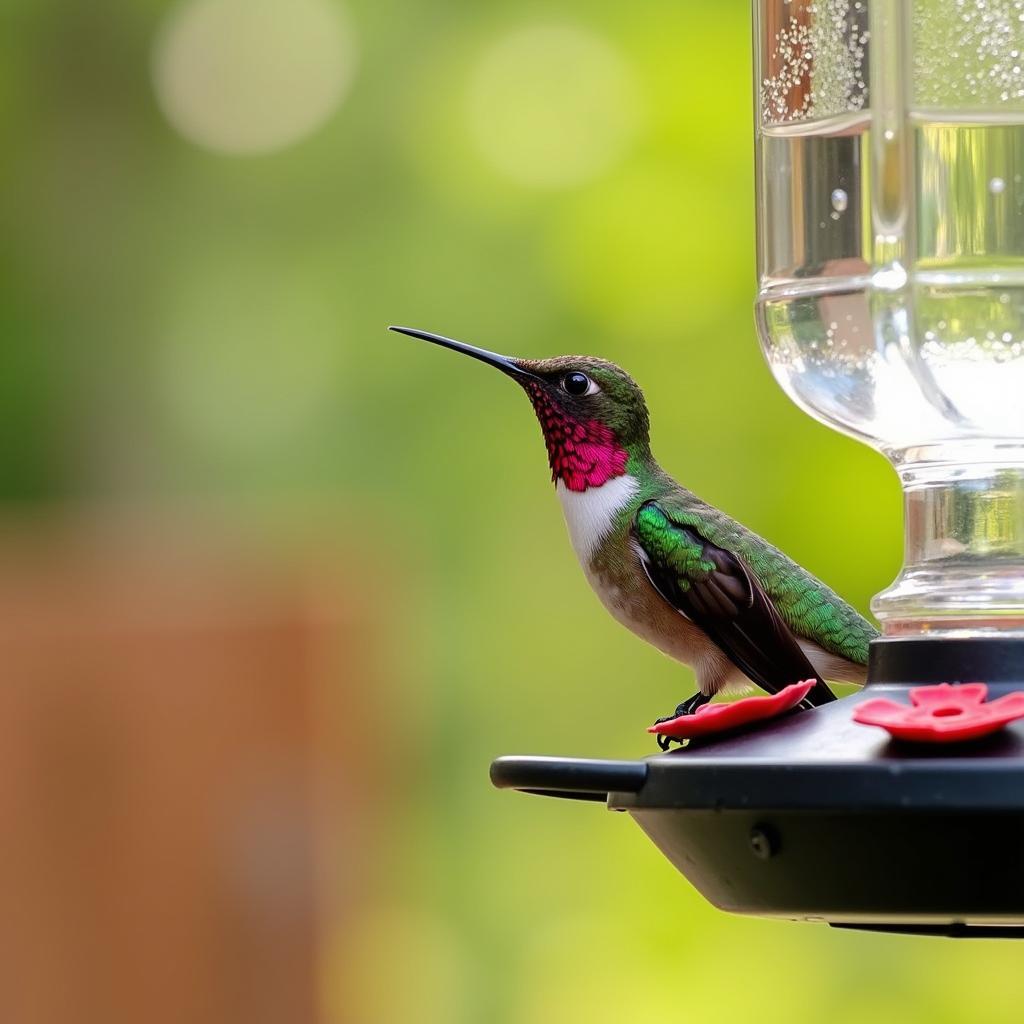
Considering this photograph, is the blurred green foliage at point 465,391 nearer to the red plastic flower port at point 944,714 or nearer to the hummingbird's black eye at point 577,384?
the hummingbird's black eye at point 577,384

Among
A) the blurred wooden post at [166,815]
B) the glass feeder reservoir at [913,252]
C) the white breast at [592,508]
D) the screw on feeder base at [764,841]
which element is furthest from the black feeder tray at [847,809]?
the blurred wooden post at [166,815]

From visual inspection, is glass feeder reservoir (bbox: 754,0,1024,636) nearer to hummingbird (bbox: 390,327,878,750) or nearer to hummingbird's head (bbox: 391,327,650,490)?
hummingbird (bbox: 390,327,878,750)

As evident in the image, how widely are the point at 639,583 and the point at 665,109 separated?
18.3 ft

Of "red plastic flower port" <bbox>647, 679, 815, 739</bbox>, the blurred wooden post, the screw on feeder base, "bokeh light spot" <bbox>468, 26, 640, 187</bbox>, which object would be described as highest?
"bokeh light spot" <bbox>468, 26, 640, 187</bbox>

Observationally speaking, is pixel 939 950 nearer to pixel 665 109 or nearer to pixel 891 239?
pixel 665 109

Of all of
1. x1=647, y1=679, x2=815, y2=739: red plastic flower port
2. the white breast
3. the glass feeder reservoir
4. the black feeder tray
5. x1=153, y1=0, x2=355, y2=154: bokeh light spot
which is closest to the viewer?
the black feeder tray

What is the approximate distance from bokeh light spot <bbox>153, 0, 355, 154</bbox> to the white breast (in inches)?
301

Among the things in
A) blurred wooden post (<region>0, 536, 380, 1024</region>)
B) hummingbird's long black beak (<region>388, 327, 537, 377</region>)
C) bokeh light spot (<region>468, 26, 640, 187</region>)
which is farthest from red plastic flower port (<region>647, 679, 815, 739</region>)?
bokeh light spot (<region>468, 26, 640, 187</region>)

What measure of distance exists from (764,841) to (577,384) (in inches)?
56.1

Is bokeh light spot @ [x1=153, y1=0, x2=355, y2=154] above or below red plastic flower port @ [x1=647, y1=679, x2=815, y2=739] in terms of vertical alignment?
above

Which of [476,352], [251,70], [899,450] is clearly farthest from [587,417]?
[251,70]

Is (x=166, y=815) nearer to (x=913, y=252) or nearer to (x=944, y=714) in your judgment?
(x=913, y=252)

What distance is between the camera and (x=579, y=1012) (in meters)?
8.16

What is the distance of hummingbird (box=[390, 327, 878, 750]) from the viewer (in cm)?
235
